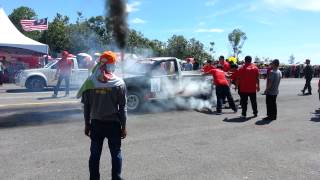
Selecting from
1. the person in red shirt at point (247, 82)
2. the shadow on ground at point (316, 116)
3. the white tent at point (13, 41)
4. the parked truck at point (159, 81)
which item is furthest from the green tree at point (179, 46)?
the person in red shirt at point (247, 82)

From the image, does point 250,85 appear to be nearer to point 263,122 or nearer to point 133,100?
point 263,122

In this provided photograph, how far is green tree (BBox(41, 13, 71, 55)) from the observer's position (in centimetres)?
4589

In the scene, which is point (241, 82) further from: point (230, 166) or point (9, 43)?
point (9, 43)

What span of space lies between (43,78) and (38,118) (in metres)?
11.5

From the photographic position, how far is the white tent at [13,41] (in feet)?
89.2

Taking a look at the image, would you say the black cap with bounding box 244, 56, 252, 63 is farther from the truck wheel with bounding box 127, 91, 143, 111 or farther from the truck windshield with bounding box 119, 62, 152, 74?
the truck wheel with bounding box 127, 91, 143, 111

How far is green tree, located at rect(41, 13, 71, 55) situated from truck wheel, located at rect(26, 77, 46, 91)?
811 inches

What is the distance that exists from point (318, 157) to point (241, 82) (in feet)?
17.4

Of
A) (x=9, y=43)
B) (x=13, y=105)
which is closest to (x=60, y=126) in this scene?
(x=13, y=105)

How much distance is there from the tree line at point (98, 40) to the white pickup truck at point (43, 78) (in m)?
1.17

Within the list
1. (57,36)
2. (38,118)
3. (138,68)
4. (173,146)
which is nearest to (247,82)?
(138,68)

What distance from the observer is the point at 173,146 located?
877cm

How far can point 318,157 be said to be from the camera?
8062mm

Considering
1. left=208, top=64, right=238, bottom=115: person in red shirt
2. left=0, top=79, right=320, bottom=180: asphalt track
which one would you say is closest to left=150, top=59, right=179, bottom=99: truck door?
left=0, top=79, right=320, bottom=180: asphalt track
